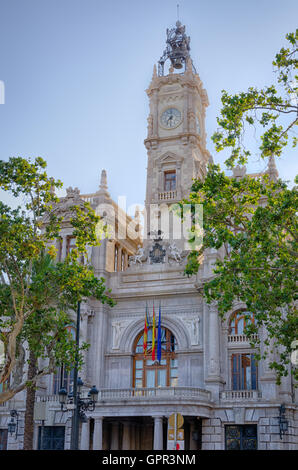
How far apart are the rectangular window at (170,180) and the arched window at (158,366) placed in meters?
11.8

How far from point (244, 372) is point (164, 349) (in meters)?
5.81

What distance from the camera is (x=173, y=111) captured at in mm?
50156

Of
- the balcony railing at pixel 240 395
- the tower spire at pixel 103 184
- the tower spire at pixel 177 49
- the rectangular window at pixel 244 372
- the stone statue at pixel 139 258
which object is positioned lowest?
the balcony railing at pixel 240 395

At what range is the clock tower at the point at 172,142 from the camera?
155 feet

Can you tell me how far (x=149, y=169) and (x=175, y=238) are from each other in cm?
668

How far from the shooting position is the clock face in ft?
163

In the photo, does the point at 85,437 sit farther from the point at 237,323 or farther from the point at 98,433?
the point at 237,323

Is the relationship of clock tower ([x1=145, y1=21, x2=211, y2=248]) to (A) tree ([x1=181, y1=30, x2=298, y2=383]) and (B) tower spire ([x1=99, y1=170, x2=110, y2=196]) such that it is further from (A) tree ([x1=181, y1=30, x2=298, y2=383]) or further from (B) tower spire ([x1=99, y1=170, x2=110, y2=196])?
(A) tree ([x1=181, y1=30, x2=298, y2=383])

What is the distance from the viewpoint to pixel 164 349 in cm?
4156

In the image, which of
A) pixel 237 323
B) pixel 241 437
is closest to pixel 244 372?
pixel 237 323

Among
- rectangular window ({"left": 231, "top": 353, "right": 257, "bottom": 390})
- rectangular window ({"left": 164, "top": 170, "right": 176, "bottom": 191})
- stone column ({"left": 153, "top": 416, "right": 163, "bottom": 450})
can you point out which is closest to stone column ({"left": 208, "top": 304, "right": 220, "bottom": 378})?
rectangular window ({"left": 231, "top": 353, "right": 257, "bottom": 390})

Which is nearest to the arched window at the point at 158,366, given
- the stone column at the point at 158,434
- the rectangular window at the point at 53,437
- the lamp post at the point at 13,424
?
the stone column at the point at 158,434

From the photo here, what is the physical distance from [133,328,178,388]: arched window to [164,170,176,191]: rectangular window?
11771mm

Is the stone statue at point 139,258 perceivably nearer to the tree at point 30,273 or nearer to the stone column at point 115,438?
the stone column at point 115,438
